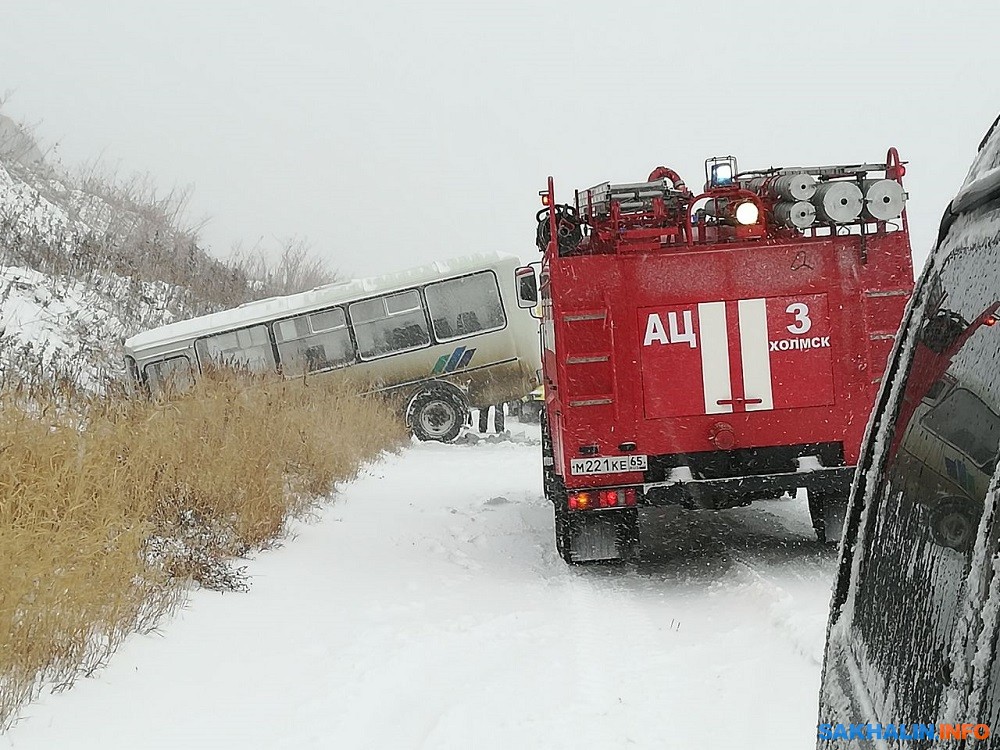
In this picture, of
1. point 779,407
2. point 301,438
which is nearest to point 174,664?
point 779,407

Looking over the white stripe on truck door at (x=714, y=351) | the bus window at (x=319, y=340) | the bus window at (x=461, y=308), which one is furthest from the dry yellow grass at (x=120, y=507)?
the bus window at (x=461, y=308)

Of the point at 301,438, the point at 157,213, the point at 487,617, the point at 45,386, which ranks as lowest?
the point at 487,617

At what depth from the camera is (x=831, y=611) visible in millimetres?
2064

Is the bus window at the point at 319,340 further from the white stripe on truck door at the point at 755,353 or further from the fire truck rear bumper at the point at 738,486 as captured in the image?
the white stripe on truck door at the point at 755,353

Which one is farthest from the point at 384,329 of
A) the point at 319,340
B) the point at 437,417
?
the point at 437,417

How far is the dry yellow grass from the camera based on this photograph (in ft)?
16.0

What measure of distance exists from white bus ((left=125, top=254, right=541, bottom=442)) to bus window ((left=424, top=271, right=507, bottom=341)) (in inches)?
0.8

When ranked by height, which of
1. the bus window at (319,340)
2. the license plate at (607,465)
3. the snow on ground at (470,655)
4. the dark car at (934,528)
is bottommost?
the snow on ground at (470,655)

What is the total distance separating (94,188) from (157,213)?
257 cm

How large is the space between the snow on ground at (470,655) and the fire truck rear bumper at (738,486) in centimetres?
59

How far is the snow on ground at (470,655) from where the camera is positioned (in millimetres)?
4734

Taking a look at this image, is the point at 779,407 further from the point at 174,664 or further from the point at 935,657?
the point at 935,657

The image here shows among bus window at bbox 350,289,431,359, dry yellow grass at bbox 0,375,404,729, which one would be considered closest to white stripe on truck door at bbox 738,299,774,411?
dry yellow grass at bbox 0,375,404,729

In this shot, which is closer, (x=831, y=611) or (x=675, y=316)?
(x=831, y=611)
